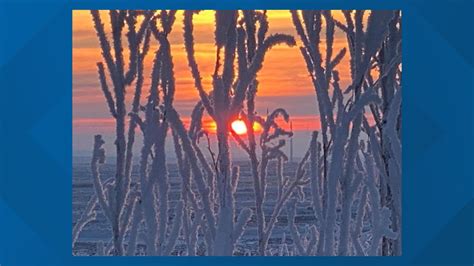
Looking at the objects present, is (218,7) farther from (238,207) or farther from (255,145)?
(238,207)

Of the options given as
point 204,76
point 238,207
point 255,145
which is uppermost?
point 204,76

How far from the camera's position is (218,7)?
6410 millimetres

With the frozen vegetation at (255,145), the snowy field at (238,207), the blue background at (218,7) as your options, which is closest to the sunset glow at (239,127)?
the frozen vegetation at (255,145)

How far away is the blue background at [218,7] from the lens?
21.0 ft

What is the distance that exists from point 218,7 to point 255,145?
63 centimetres

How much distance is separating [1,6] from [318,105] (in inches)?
57.9

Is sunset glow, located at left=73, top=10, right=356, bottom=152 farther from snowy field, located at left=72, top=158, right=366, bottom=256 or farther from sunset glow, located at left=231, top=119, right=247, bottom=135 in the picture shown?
snowy field, located at left=72, top=158, right=366, bottom=256

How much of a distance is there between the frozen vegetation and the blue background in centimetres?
6

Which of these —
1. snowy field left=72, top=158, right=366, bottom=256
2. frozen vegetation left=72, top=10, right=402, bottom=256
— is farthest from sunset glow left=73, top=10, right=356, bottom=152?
snowy field left=72, top=158, right=366, bottom=256

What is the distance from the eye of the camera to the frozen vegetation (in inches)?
250

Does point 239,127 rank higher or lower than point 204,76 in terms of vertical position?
lower

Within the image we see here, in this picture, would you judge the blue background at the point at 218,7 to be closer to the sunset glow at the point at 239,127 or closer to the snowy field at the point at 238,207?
the snowy field at the point at 238,207

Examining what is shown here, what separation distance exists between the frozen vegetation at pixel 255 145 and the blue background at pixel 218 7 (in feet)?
0.19

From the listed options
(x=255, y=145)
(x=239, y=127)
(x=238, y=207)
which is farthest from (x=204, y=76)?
(x=238, y=207)
